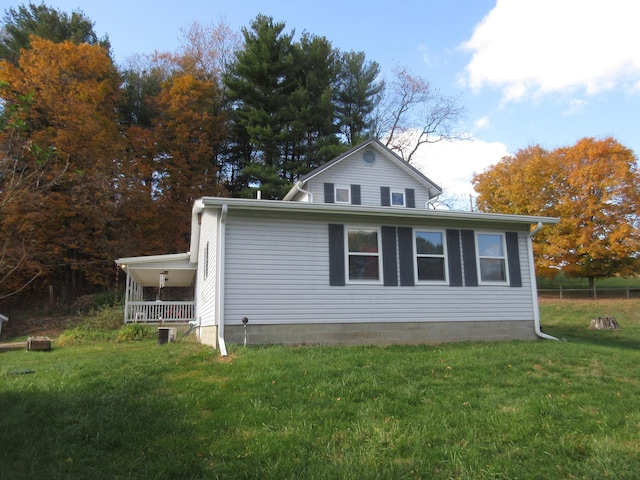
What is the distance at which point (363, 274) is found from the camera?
9.70m

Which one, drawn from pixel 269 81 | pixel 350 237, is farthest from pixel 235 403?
pixel 269 81

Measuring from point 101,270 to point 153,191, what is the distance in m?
4.84

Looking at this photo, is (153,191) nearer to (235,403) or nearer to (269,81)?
(269,81)

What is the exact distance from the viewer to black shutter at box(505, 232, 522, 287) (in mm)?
10773

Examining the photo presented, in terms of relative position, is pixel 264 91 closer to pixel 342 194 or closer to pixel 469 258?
pixel 342 194

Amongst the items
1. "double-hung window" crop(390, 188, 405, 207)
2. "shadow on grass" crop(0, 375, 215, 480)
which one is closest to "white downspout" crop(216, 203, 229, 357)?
"shadow on grass" crop(0, 375, 215, 480)

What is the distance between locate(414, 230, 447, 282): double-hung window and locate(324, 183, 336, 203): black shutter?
711 centimetres

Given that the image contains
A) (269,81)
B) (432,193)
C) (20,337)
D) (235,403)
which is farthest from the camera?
(269,81)

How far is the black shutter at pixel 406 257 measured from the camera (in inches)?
391

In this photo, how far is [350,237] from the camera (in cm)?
973

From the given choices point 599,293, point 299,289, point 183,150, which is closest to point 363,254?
point 299,289

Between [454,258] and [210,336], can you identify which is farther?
[454,258]

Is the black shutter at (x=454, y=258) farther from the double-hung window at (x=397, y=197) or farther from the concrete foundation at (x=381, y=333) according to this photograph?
the double-hung window at (x=397, y=197)

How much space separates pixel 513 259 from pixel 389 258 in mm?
3232
